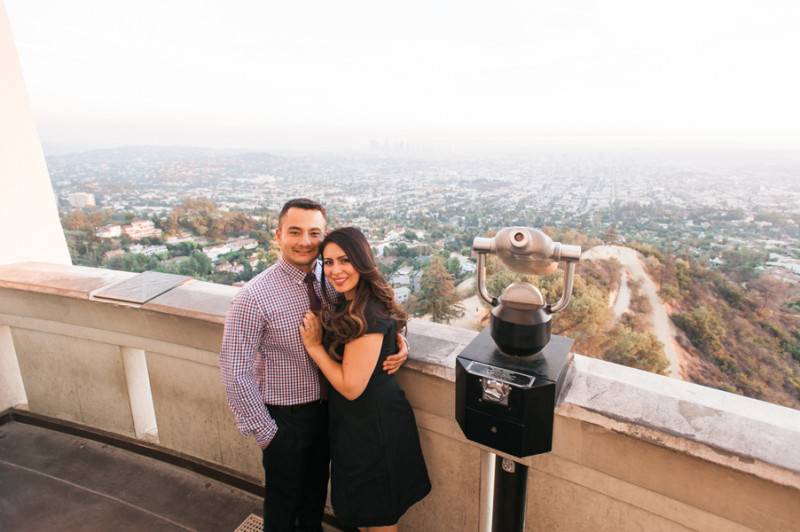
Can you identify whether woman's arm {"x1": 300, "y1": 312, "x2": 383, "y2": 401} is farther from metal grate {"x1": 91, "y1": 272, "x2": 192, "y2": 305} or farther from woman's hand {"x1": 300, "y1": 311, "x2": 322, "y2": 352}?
metal grate {"x1": 91, "y1": 272, "x2": 192, "y2": 305}

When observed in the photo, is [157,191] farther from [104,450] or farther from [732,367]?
[732,367]

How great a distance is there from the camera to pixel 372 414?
5.10ft

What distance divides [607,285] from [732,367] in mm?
4233

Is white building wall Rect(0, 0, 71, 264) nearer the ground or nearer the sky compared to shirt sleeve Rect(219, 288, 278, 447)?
nearer the sky

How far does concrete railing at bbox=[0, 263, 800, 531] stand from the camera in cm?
118

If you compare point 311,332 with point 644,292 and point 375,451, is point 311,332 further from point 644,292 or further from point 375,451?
point 644,292

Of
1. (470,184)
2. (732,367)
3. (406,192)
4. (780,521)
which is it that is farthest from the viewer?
(732,367)

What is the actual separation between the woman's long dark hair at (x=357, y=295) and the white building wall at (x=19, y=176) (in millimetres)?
3033

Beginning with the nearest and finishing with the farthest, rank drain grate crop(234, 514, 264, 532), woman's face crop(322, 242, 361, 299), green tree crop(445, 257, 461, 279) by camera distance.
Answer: woman's face crop(322, 242, 361, 299)
drain grate crop(234, 514, 264, 532)
green tree crop(445, 257, 461, 279)

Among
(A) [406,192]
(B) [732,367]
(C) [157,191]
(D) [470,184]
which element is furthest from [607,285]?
(C) [157,191]

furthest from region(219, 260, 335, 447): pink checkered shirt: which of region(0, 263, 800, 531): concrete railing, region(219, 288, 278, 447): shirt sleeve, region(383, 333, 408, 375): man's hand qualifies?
region(0, 263, 800, 531): concrete railing

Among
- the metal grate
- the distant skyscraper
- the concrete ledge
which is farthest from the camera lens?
the distant skyscraper

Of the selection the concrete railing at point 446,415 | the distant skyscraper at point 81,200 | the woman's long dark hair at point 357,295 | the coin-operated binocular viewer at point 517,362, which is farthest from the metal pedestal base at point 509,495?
the distant skyscraper at point 81,200

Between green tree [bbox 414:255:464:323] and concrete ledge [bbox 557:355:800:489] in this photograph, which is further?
green tree [bbox 414:255:464:323]
